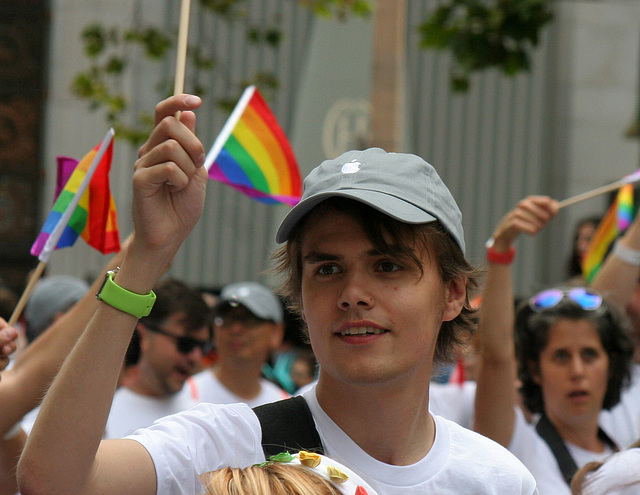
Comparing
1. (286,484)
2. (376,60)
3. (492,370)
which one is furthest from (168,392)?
(286,484)

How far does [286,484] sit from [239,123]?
2.58m

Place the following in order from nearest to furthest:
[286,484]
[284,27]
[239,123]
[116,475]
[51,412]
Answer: [286,484] → [51,412] → [116,475] → [239,123] → [284,27]

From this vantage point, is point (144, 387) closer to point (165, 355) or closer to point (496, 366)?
point (165, 355)

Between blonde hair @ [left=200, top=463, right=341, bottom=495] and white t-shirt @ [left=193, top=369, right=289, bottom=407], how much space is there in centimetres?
357

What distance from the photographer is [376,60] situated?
577 centimetres

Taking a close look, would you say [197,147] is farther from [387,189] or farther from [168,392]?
[168,392]

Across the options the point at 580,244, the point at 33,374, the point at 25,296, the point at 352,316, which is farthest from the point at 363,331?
the point at 580,244

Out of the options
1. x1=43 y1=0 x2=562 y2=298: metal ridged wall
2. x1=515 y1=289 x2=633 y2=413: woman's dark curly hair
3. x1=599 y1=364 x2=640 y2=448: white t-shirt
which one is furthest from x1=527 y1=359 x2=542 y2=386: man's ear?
x1=43 y1=0 x2=562 y2=298: metal ridged wall

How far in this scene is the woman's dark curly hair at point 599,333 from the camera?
3678 millimetres

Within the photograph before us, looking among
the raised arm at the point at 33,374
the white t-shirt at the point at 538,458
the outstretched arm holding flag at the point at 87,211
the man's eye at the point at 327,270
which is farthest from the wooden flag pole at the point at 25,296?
the white t-shirt at the point at 538,458

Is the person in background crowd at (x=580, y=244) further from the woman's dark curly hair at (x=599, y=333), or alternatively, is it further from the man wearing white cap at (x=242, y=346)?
the man wearing white cap at (x=242, y=346)

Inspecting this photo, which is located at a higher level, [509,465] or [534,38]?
[534,38]

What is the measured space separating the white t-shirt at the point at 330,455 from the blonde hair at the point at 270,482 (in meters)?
0.29

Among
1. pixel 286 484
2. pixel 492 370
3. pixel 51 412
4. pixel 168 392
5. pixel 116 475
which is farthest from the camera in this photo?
pixel 168 392
